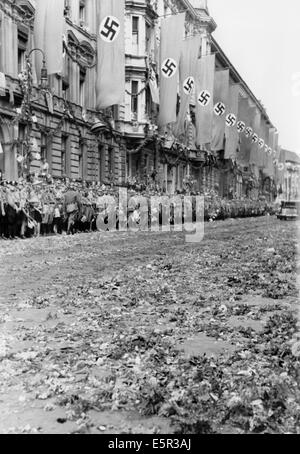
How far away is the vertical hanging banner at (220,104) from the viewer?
3503 centimetres

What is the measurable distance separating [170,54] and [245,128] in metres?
14.0

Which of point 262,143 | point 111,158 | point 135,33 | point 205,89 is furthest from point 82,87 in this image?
point 262,143

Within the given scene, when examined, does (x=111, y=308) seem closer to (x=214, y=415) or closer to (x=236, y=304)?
(x=236, y=304)

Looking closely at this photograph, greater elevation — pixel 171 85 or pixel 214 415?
pixel 171 85

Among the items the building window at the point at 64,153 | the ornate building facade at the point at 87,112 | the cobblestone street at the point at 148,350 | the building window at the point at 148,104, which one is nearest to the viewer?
the cobblestone street at the point at 148,350

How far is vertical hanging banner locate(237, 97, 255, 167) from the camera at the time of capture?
136 ft

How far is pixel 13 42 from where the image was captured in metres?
24.9

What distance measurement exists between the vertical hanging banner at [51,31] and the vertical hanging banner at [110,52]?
1679 millimetres

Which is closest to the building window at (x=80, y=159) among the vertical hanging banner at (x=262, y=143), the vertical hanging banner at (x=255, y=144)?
the vertical hanging banner at (x=255, y=144)

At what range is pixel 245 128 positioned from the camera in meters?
41.6

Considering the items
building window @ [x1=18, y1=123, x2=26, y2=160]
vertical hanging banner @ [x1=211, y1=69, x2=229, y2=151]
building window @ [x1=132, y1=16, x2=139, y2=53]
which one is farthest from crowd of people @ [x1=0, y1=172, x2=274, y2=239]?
building window @ [x1=132, y1=16, x2=139, y2=53]

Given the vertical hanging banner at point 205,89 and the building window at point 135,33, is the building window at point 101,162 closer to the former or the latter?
the vertical hanging banner at point 205,89

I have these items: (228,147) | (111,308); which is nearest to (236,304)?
(111,308)

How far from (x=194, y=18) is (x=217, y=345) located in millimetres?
37099
